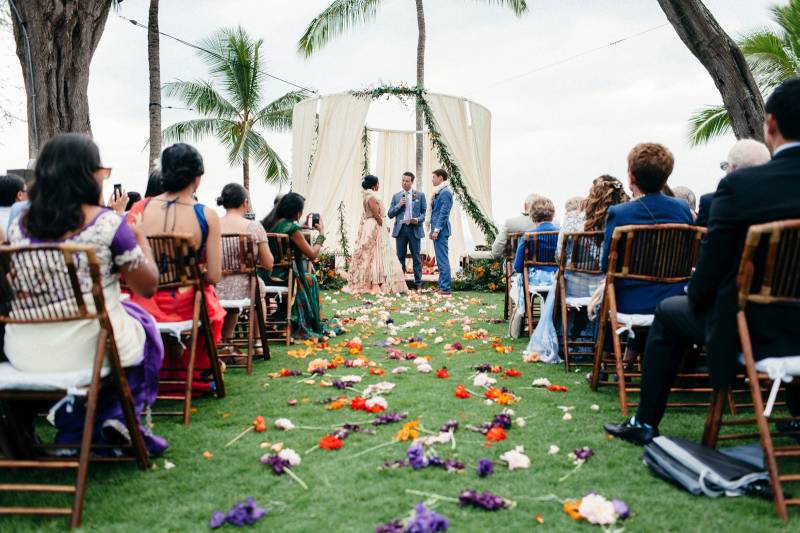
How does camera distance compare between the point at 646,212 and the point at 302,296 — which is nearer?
the point at 646,212

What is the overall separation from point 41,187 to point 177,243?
3.67 feet

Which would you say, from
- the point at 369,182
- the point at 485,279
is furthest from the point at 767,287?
the point at 485,279

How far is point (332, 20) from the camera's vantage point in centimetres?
1939

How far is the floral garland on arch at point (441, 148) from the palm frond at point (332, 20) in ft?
25.3

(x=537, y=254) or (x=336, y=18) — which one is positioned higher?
(x=336, y=18)

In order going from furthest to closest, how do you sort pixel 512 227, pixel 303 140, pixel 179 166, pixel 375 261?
1. pixel 303 140
2. pixel 375 261
3. pixel 512 227
4. pixel 179 166

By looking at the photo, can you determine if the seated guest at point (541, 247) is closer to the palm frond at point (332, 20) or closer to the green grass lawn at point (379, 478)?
the green grass lawn at point (379, 478)

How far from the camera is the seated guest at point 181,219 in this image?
154 inches

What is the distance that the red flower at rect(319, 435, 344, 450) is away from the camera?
3.07 m

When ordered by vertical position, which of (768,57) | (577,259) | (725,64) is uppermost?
(768,57)

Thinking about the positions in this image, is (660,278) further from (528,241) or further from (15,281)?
(15,281)

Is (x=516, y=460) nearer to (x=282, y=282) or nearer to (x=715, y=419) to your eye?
(x=715, y=419)

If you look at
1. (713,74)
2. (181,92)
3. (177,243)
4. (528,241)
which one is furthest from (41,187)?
(181,92)

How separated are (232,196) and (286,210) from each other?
2.79 feet
